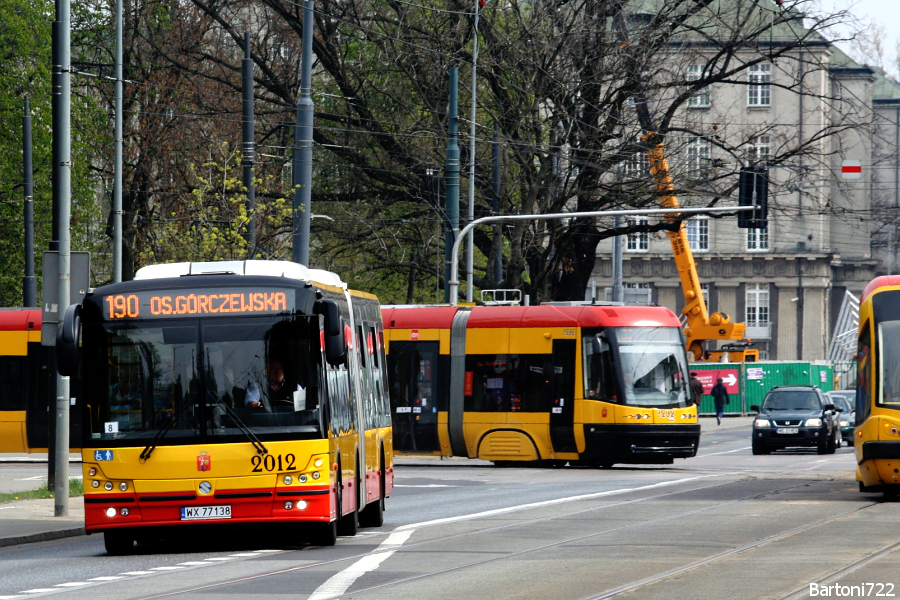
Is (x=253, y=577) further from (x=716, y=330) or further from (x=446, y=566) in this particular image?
(x=716, y=330)

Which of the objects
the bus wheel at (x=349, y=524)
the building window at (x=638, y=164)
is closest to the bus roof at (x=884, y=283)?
the bus wheel at (x=349, y=524)

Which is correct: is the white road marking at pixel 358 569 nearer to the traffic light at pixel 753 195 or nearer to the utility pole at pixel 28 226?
the traffic light at pixel 753 195

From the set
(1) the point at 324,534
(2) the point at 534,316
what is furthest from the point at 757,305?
(1) the point at 324,534

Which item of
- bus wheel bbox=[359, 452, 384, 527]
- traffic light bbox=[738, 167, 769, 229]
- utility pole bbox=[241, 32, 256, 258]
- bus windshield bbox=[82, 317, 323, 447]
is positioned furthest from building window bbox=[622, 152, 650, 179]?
bus windshield bbox=[82, 317, 323, 447]

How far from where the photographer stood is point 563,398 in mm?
28953

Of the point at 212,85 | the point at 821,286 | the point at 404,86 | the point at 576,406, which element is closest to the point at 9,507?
the point at 576,406

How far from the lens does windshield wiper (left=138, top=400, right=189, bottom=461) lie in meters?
13.6

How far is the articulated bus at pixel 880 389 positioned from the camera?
18.7 meters

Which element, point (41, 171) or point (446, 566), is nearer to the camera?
point (446, 566)

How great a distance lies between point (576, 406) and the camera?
2875 cm

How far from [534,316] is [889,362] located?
11.2 m

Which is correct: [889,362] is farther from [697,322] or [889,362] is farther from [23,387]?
[697,322]

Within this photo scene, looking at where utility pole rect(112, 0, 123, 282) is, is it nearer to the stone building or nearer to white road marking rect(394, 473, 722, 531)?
white road marking rect(394, 473, 722, 531)

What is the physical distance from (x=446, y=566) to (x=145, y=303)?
3777 mm
